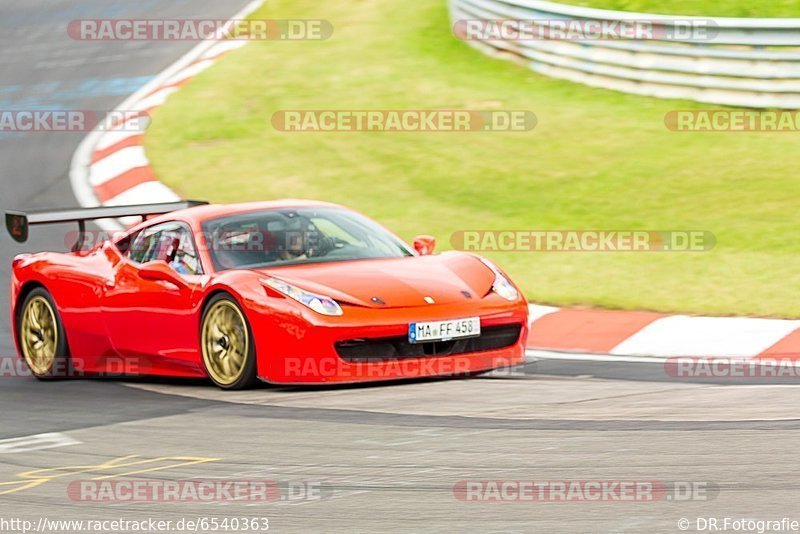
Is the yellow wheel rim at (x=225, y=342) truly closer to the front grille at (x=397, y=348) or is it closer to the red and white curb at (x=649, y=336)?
the front grille at (x=397, y=348)

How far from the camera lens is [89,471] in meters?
5.46

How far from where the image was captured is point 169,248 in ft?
27.0

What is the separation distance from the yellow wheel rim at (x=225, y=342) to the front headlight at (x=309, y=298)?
0.23 metres

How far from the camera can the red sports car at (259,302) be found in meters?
7.27

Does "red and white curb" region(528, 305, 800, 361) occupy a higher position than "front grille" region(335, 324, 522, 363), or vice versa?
"front grille" region(335, 324, 522, 363)

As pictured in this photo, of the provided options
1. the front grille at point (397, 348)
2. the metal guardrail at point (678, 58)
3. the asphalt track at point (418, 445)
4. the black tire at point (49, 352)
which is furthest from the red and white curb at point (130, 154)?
the front grille at point (397, 348)

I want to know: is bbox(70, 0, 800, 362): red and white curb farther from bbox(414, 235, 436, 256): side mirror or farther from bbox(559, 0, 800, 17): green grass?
bbox(559, 0, 800, 17): green grass

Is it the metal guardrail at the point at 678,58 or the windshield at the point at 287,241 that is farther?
the metal guardrail at the point at 678,58

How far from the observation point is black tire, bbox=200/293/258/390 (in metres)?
7.34

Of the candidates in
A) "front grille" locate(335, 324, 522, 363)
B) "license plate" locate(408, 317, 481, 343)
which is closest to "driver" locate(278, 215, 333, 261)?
"front grille" locate(335, 324, 522, 363)

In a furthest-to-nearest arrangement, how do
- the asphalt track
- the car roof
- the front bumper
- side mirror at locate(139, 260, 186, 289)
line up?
the car roof
side mirror at locate(139, 260, 186, 289)
the front bumper
the asphalt track

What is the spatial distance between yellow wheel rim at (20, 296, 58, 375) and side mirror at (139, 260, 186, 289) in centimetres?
97

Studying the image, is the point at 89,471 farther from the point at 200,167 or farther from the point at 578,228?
the point at 200,167

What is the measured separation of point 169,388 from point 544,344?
2.29m
